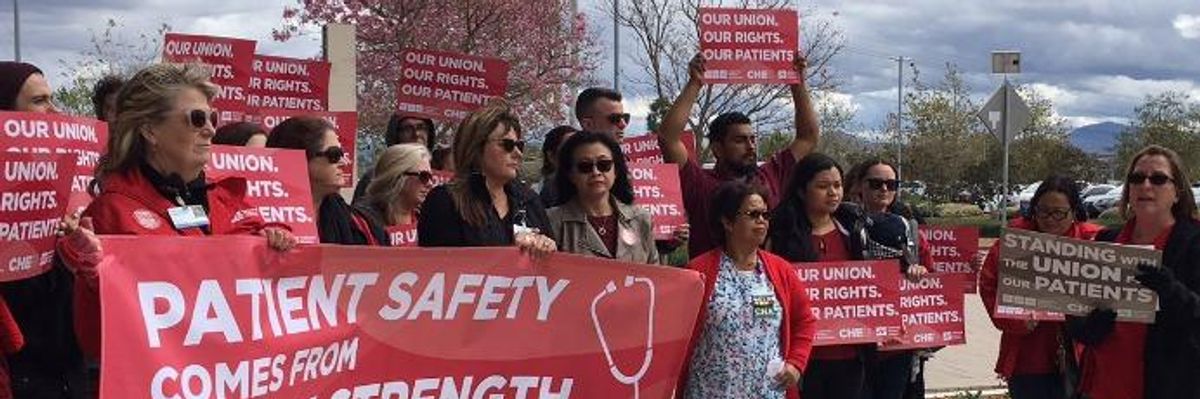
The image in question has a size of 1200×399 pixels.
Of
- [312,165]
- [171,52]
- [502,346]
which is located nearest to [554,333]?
[502,346]

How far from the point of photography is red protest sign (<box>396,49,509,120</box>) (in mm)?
9469

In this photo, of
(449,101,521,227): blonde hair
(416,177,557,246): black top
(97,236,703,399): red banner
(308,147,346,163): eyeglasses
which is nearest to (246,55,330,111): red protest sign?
(308,147,346,163): eyeglasses

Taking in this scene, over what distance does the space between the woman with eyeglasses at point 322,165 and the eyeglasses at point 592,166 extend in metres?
0.94

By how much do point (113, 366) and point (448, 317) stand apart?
1.24 m

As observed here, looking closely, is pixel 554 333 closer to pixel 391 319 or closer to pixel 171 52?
pixel 391 319

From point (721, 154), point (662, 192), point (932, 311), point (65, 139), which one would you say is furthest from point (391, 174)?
point (932, 311)

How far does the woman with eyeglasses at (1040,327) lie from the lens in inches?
259

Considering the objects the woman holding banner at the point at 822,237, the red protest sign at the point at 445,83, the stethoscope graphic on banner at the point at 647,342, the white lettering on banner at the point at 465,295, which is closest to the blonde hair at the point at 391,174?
the woman holding banner at the point at 822,237

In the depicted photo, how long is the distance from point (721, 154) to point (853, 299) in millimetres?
1069

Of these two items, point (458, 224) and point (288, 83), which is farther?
point (288, 83)

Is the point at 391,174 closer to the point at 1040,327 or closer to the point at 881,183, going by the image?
the point at 881,183

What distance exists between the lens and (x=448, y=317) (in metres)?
4.43

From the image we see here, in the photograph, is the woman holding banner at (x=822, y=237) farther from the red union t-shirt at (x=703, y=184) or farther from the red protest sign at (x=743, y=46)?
the red protest sign at (x=743, y=46)

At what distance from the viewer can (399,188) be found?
662 cm
